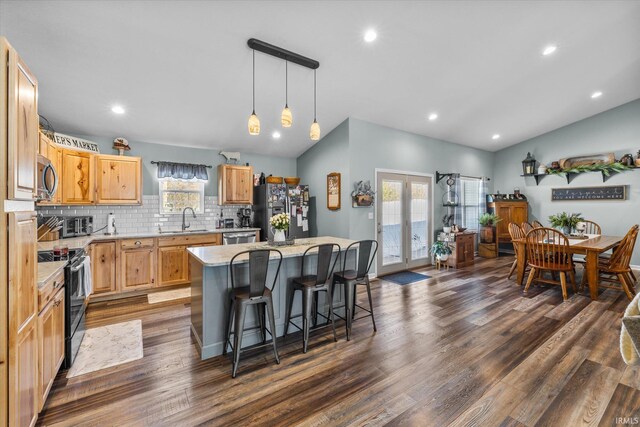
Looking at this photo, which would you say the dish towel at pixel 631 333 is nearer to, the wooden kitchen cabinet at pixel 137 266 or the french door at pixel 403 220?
the french door at pixel 403 220

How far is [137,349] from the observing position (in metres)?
2.69

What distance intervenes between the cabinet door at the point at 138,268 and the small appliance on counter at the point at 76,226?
65 cm

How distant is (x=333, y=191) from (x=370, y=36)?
2.66 meters

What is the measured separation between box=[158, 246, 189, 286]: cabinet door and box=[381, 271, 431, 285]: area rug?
356 centimetres

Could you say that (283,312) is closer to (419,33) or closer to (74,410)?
(74,410)

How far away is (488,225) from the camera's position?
7.15m

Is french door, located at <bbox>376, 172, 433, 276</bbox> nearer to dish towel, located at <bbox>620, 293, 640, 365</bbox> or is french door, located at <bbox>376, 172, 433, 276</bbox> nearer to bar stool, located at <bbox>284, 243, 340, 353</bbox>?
bar stool, located at <bbox>284, 243, 340, 353</bbox>

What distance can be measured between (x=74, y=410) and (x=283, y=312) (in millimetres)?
1699

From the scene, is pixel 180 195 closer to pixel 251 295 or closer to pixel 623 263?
pixel 251 295

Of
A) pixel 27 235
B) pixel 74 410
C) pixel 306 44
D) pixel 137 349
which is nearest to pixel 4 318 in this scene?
pixel 27 235

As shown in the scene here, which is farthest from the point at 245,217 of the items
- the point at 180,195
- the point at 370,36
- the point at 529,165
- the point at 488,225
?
the point at 529,165

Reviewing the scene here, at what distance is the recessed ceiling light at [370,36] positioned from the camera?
3.01 metres

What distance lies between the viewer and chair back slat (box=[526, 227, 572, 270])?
13.2 ft

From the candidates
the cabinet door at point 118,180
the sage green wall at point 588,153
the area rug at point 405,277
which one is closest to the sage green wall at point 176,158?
the cabinet door at point 118,180
